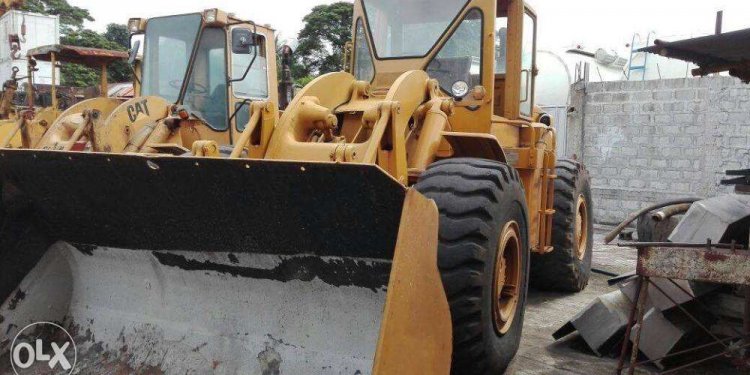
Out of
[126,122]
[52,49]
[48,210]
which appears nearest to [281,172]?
[48,210]

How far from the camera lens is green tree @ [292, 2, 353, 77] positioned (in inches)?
1035

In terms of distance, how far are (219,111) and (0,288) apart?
330 centimetres

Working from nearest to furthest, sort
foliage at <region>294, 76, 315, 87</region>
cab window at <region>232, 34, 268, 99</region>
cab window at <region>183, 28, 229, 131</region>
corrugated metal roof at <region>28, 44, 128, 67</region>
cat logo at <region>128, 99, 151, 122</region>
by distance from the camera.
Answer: cat logo at <region>128, 99, 151, 122</region>
cab window at <region>183, 28, 229, 131</region>
cab window at <region>232, 34, 268, 99</region>
corrugated metal roof at <region>28, 44, 128, 67</region>
foliage at <region>294, 76, 315, 87</region>

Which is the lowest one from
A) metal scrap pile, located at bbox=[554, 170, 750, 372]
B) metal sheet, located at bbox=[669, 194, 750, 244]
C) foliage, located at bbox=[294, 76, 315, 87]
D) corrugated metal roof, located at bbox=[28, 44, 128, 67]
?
metal scrap pile, located at bbox=[554, 170, 750, 372]

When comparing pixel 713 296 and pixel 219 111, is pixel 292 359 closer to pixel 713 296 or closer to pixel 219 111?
pixel 713 296

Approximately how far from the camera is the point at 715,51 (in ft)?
15.8

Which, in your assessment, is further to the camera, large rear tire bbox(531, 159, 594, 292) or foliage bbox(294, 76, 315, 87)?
foliage bbox(294, 76, 315, 87)

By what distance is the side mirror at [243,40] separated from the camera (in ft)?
20.4

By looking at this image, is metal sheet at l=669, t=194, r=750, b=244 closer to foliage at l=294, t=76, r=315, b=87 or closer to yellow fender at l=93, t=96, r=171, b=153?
yellow fender at l=93, t=96, r=171, b=153

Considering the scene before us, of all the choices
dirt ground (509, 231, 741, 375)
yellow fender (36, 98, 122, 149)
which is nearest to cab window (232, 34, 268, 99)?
yellow fender (36, 98, 122, 149)

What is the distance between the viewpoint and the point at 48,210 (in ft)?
13.2

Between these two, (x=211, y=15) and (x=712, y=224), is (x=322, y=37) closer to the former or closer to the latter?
(x=211, y=15)

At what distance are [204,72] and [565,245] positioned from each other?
13.0 ft

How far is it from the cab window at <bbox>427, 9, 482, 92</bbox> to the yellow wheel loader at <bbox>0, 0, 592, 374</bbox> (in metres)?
0.19
